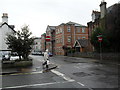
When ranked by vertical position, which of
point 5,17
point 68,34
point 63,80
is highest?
point 5,17

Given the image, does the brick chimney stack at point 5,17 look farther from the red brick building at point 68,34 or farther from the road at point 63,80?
the road at point 63,80

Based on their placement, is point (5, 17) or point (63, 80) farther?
point (5, 17)

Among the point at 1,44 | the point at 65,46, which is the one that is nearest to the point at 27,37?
the point at 1,44

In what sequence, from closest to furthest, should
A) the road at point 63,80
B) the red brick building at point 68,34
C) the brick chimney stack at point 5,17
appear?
1. the road at point 63,80
2. the brick chimney stack at point 5,17
3. the red brick building at point 68,34

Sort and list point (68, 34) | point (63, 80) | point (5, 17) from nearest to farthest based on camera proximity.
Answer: point (63, 80) → point (5, 17) → point (68, 34)

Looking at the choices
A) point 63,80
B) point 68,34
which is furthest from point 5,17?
point 63,80

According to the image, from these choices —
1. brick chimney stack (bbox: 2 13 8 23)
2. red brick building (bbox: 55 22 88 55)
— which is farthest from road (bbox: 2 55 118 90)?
red brick building (bbox: 55 22 88 55)

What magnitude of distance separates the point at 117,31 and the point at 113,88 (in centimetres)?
1398

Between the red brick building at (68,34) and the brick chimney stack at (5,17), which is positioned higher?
the brick chimney stack at (5,17)

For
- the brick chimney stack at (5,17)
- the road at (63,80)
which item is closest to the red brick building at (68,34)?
the brick chimney stack at (5,17)

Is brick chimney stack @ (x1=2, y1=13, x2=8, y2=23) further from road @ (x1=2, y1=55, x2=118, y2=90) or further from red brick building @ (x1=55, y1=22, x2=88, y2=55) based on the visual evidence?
road @ (x1=2, y1=55, x2=118, y2=90)

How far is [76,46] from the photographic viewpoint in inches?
1677

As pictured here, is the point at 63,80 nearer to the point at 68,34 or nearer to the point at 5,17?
the point at 5,17

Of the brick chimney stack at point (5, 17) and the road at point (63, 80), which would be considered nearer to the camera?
the road at point (63, 80)
